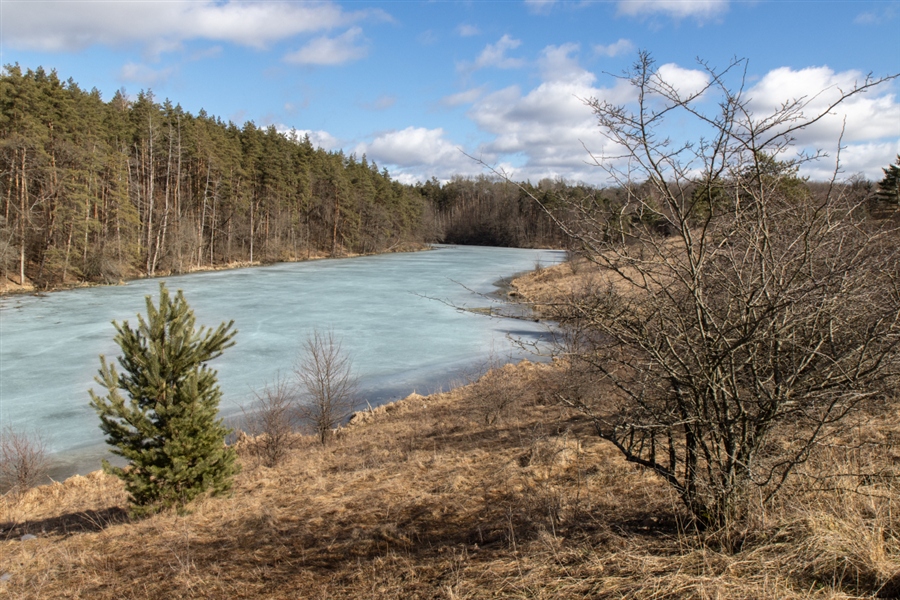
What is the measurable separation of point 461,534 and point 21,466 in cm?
870

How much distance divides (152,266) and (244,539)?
38893mm

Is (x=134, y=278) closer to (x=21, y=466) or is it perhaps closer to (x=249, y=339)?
(x=249, y=339)

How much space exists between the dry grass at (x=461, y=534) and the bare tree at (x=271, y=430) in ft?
2.50

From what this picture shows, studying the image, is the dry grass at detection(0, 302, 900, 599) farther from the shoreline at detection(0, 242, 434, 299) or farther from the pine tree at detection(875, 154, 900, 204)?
the shoreline at detection(0, 242, 434, 299)

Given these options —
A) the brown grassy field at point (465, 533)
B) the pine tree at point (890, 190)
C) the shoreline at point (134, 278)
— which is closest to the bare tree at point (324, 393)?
the brown grassy field at point (465, 533)

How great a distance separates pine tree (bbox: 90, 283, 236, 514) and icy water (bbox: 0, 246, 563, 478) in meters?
3.31

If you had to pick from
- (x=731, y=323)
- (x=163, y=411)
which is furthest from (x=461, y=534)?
(x=163, y=411)

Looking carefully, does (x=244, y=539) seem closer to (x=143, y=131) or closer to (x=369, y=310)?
(x=369, y=310)

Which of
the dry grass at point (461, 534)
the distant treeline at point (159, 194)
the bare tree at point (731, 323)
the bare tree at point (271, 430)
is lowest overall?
the bare tree at point (271, 430)

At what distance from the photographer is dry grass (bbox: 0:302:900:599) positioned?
3021 mm

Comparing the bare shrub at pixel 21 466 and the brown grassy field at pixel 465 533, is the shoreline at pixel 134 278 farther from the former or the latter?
the brown grassy field at pixel 465 533

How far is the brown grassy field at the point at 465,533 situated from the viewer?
9.93ft

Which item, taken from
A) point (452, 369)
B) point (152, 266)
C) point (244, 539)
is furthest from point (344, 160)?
point (244, 539)

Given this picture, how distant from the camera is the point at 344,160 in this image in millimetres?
74688
